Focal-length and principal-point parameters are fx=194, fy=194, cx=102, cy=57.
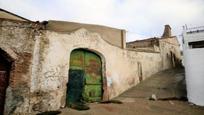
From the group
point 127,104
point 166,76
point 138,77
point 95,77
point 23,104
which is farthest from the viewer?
point 166,76

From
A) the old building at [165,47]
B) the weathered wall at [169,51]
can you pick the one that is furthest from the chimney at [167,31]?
the weathered wall at [169,51]

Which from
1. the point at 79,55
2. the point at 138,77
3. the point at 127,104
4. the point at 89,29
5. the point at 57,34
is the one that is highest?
the point at 89,29

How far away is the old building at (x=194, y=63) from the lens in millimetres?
11797

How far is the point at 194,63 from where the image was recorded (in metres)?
12.2

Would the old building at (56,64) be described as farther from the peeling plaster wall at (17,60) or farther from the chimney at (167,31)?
the chimney at (167,31)

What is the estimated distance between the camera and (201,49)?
480 inches

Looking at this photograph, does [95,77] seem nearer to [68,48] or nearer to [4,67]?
[68,48]

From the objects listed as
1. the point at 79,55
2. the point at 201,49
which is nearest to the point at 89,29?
the point at 79,55

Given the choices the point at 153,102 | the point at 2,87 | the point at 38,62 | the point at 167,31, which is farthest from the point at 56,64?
the point at 167,31

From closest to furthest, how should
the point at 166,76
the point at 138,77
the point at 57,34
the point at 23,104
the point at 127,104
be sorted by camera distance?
the point at 23,104, the point at 57,34, the point at 127,104, the point at 138,77, the point at 166,76

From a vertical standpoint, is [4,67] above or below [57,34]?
below

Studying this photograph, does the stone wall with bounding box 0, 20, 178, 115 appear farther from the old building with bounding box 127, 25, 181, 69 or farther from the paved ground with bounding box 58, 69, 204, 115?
the old building with bounding box 127, 25, 181, 69

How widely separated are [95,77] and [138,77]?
5373mm

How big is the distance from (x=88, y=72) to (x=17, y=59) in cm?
431
